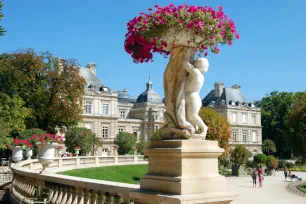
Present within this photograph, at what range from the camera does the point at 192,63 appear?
5340 mm

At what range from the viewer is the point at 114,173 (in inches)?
1148

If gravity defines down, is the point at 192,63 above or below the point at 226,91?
below

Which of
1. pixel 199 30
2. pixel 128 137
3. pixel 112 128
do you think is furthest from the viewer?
pixel 112 128

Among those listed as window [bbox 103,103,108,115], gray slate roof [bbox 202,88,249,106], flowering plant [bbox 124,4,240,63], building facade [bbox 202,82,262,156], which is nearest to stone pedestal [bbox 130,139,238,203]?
flowering plant [bbox 124,4,240,63]

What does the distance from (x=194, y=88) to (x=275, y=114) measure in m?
81.3

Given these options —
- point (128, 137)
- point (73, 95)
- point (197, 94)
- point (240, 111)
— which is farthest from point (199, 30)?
point (240, 111)

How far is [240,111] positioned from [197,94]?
7491cm

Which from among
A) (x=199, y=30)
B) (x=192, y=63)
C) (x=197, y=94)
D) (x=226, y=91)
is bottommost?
(x=197, y=94)

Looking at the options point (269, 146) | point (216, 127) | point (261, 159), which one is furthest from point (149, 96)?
point (216, 127)

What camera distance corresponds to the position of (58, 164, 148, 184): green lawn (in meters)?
25.0

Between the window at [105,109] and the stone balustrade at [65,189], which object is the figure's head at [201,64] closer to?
the stone balustrade at [65,189]

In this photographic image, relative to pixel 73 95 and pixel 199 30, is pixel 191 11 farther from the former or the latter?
pixel 73 95

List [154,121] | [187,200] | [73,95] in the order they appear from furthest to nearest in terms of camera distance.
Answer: [154,121] → [73,95] → [187,200]

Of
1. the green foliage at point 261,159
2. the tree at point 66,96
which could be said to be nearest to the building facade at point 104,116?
the tree at point 66,96
